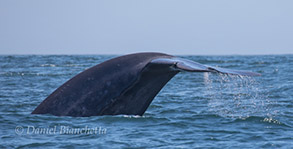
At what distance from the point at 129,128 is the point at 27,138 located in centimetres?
162

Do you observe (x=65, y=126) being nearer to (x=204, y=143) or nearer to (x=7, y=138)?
(x=7, y=138)

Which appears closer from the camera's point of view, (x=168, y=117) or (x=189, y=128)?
(x=189, y=128)

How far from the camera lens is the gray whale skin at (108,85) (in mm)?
6105

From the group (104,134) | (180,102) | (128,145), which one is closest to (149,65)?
(128,145)

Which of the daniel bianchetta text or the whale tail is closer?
the whale tail

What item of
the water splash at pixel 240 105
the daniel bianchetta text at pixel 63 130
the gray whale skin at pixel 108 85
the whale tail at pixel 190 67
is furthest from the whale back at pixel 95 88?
the water splash at pixel 240 105

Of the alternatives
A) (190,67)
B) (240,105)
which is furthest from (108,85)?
(240,105)

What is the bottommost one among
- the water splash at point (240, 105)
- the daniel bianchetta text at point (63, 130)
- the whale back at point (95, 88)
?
the water splash at point (240, 105)

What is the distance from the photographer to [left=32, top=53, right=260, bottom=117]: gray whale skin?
6105 mm

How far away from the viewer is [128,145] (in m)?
6.96

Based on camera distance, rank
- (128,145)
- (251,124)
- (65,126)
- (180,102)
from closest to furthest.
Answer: (128,145)
(65,126)
(251,124)
(180,102)

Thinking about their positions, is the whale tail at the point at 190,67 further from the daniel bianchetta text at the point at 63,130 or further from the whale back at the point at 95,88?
the daniel bianchetta text at the point at 63,130

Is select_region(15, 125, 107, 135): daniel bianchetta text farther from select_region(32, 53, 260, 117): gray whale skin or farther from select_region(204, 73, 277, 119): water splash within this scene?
select_region(204, 73, 277, 119): water splash

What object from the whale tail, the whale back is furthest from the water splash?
the whale back
